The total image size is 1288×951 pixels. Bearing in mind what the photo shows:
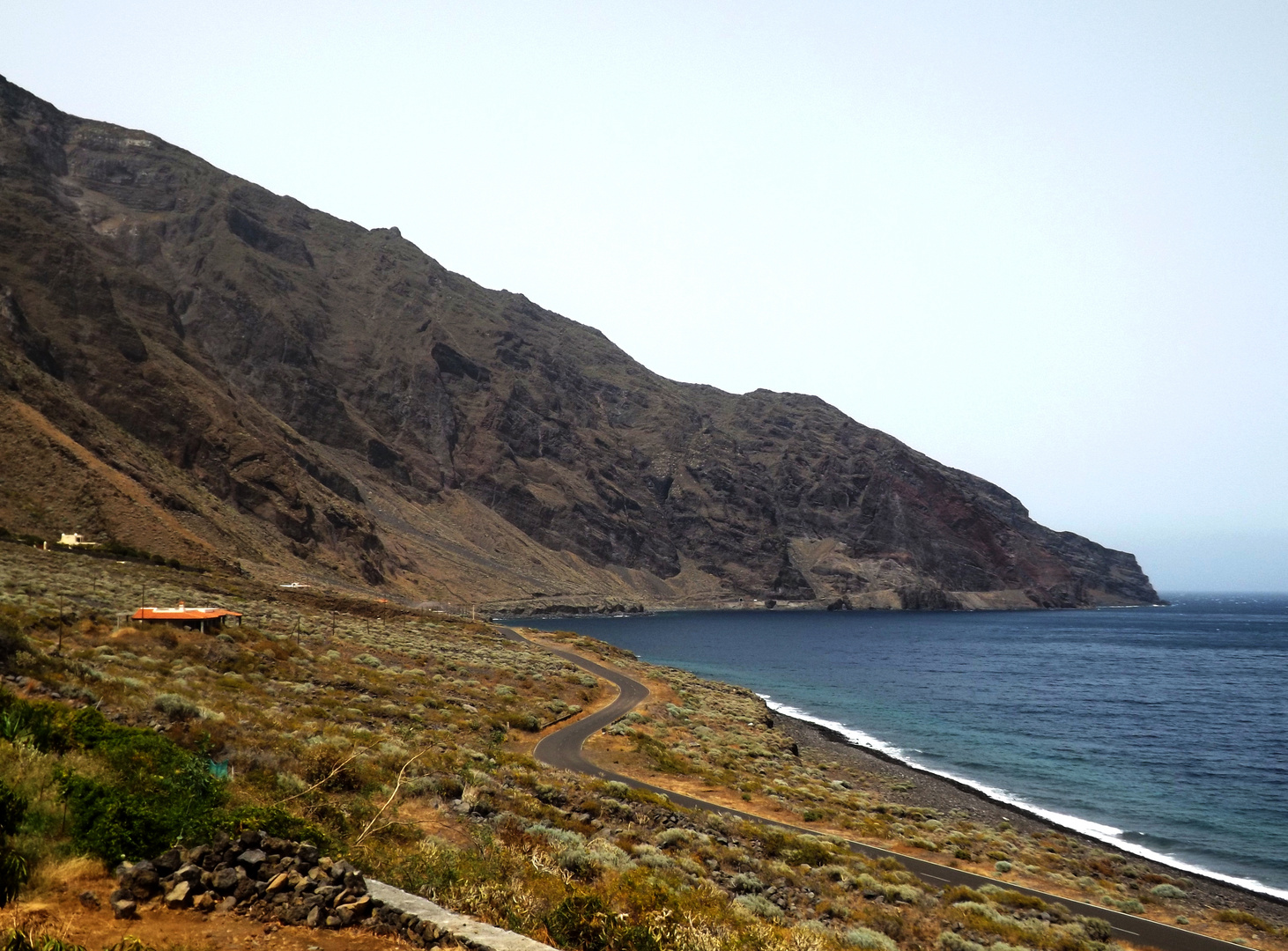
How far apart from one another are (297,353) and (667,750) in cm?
16498

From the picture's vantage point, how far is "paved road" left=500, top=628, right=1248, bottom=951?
17.9 metres

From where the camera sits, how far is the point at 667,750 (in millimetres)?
32344

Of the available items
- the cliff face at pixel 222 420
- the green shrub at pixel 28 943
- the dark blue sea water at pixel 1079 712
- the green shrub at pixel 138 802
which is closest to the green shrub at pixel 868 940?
the green shrub at pixel 138 802

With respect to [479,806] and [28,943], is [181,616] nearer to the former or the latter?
[479,806]

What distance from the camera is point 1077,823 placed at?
32469 millimetres

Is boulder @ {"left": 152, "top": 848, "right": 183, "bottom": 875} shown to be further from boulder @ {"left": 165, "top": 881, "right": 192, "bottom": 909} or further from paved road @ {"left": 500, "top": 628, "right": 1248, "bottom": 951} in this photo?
paved road @ {"left": 500, "top": 628, "right": 1248, "bottom": 951}

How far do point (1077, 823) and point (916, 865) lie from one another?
16272 millimetres

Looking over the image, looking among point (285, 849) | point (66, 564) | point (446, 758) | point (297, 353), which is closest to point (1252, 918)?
point (446, 758)

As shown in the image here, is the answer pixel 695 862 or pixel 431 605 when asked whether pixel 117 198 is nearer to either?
pixel 431 605

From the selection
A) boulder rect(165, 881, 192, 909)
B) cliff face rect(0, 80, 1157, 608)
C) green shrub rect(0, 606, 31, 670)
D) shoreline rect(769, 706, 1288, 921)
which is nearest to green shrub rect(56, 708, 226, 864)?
boulder rect(165, 881, 192, 909)

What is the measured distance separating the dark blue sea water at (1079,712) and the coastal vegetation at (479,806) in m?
7.36

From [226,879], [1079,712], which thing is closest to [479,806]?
[226,879]

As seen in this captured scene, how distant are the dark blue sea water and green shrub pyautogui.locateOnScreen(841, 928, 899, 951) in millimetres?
20581

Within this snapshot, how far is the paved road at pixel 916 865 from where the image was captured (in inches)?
703
